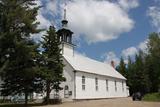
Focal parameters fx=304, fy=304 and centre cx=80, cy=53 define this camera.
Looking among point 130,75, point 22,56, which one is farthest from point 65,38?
point 130,75

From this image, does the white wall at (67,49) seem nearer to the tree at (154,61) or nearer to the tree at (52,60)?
the tree at (52,60)

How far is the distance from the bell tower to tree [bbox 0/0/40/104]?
13.9m

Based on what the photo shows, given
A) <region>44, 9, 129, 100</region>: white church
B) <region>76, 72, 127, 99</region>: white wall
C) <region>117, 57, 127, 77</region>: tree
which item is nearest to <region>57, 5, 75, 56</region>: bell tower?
<region>44, 9, 129, 100</region>: white church

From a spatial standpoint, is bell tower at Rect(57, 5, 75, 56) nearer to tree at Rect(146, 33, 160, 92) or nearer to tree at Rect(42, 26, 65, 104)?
tree at Rect(42, 26, 65, 104)

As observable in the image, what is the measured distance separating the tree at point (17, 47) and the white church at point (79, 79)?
9.69m

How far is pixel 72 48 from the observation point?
2064 inches

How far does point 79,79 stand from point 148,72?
34019 mm

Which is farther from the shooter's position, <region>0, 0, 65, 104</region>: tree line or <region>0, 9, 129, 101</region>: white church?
<region>0, 9, 129, 101</region>: white church

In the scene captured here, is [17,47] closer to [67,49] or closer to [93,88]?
[67,49]

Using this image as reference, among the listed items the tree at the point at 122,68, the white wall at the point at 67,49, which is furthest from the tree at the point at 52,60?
the tree at the point at 122,68

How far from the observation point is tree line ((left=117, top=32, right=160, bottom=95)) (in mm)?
73312

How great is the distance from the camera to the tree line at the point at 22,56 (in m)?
33.6

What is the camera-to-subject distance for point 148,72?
249 ft

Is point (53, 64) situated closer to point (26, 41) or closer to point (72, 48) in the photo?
point (26, 41)
